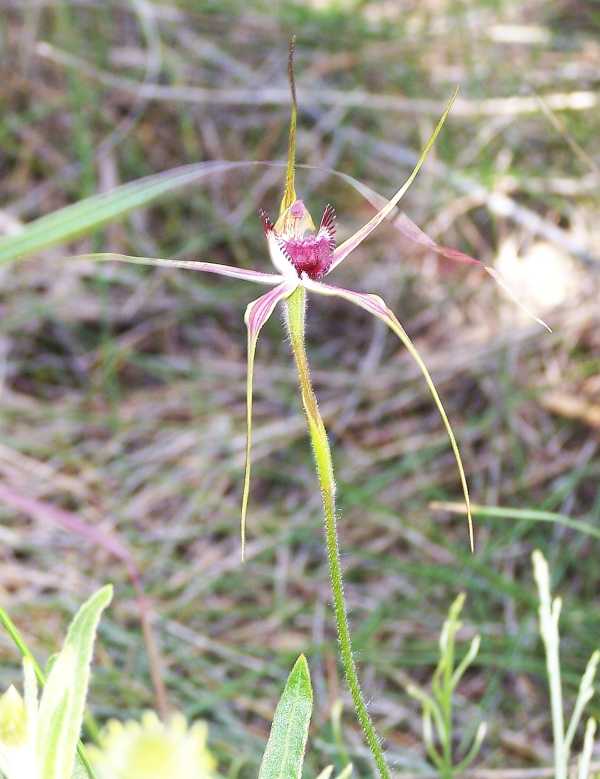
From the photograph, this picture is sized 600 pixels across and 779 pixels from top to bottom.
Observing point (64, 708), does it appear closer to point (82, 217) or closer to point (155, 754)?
point (155, 754)

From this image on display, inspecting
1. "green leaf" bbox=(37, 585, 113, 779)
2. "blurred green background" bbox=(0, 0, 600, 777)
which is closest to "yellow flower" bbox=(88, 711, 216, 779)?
"green leaf" bbox=(37, 585, 113, 779)

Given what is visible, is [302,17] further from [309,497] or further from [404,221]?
[404,221]

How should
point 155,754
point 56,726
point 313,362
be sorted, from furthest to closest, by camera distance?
point 313,362 < point 56,726 < point 155,754

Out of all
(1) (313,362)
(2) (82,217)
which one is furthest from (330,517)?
(1) (313,362)

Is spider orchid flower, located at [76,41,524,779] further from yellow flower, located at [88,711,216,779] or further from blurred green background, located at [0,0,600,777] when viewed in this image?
blurred green background, located at [0,0,600,777]

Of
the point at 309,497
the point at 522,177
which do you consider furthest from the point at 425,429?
the point at 522,177

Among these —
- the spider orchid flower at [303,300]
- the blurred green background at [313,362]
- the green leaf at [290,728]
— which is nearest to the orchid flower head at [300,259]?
the spider orchid flower at [303,300]
